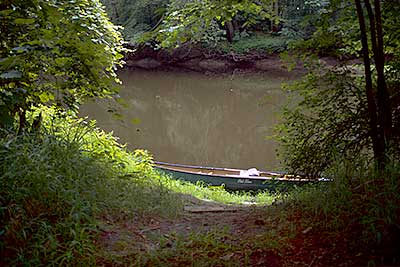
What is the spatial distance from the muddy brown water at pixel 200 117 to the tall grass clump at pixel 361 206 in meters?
3.64

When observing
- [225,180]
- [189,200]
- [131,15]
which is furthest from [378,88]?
[131,15]

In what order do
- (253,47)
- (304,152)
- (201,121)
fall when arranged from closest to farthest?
(304,152), (201,121), (253,47)

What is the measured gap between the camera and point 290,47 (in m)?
3.84

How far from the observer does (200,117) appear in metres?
14.5

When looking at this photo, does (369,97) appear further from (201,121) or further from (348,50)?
(201,121)

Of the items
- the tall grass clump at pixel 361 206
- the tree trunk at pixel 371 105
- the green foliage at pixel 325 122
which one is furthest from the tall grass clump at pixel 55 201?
the tree trunk at pixel 371 105

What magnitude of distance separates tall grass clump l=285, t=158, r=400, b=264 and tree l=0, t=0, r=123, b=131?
1561mm

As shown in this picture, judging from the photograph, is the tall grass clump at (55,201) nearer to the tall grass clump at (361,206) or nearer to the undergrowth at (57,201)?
the undergrowth at (57,201)

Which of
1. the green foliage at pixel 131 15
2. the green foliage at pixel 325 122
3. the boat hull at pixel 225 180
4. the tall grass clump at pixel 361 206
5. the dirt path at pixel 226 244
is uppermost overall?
the green foliage at pixel 131 15

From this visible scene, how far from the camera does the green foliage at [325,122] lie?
3504 mm

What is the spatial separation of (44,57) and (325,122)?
228 centimetres

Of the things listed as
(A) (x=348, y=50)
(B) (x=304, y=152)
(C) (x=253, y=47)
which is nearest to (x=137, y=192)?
(B) (x=304, y=152)

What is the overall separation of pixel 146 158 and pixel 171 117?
8369mm

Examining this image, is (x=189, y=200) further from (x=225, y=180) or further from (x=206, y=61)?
(x=206, y=61)
